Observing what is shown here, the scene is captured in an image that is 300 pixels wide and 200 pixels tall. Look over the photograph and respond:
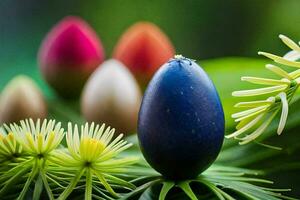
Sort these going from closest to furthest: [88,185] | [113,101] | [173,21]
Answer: [88,185] < [113,101] < [173,21]

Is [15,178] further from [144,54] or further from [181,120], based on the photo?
[144,54]

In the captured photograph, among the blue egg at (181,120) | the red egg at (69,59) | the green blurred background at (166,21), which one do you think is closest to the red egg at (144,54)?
the red egg at (69,59)

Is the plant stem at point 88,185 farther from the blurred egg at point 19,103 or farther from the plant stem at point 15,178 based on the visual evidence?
the blurred egg at point 19,103

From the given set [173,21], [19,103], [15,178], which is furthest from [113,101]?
[173,21]

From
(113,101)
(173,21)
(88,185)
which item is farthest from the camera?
(173,21)

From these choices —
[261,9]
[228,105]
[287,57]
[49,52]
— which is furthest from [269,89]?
[261,9]
